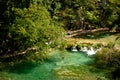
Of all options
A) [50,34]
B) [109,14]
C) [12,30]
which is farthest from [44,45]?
[109,14]

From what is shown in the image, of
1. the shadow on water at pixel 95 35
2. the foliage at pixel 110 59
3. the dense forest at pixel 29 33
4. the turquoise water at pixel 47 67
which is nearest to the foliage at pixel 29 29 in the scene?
the dense forest at pixel 29 33

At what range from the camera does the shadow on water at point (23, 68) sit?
2756 cm

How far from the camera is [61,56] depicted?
102 feet

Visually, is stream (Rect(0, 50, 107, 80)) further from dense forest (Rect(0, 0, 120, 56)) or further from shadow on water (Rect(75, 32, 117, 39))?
shadow on water (Rect(75, 32, 117, 39))

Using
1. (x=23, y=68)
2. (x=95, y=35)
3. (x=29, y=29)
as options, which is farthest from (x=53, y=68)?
(x=95, y=35)

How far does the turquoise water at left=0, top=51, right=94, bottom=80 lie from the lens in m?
26.3

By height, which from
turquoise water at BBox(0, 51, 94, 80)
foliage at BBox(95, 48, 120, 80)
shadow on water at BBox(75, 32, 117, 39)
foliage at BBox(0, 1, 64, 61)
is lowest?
shadow on water at BBox(75, 32, 117, 39)

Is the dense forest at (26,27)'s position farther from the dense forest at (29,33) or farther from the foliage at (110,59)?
the foliage at (110,59)

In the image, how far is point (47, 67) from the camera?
2862 cm

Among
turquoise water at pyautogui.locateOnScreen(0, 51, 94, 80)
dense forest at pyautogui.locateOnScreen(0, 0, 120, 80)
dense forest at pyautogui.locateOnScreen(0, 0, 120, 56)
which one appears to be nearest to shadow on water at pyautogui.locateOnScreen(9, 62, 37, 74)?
turquoise water at pyautogui.locateOnScreen(0, 51, 94, 80)

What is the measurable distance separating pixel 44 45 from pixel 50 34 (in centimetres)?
111

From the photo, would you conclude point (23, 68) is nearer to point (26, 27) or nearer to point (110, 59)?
point (26, 27)

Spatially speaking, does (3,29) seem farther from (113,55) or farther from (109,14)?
(109,14)

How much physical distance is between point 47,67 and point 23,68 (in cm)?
204
